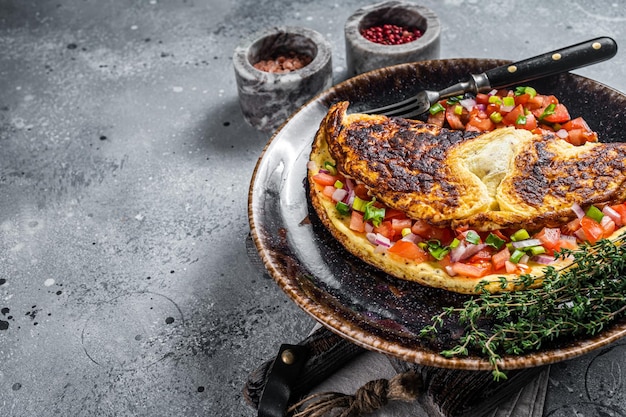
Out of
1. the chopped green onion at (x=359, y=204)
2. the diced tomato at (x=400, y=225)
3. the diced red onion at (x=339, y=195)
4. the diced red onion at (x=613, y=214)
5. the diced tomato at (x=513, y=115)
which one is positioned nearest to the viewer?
the diced red onion at (x=613, y=214)

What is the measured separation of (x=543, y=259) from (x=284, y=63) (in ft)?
8.33

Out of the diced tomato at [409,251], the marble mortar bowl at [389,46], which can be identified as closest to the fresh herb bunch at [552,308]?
the diced tomato at [409,251]

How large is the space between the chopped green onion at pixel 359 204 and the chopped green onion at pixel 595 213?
105 centimetres

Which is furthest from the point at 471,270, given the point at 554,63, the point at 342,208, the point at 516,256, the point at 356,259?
the point at 554,63

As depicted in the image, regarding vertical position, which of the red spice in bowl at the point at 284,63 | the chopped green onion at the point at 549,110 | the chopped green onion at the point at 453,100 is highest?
the chopped green onion at the point at 549,110

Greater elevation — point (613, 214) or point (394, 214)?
point (613, 214)

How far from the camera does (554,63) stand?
3637 mm

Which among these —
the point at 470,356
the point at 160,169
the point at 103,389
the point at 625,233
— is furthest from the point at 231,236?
the point at 625,233

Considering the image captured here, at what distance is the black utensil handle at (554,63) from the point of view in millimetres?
3641

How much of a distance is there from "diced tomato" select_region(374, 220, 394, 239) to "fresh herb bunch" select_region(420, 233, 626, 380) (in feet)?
1.67

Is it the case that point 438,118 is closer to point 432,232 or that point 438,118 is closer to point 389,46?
point 432,232

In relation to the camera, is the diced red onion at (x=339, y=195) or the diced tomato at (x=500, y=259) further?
the diced red onion at (x=339, y=195)

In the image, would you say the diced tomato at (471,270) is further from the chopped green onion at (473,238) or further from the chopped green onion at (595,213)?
the chopped green onion at (595,213)

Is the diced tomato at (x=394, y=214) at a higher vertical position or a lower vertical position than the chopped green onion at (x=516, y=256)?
lower
